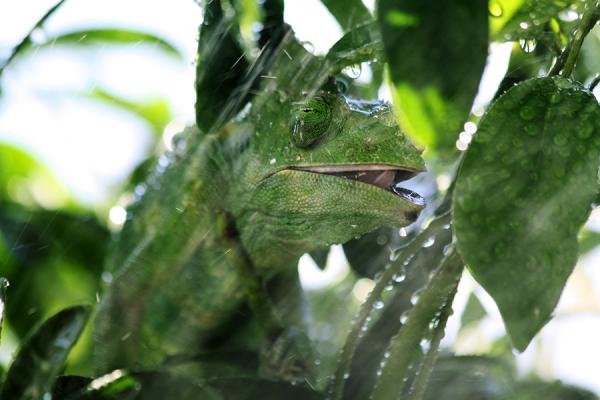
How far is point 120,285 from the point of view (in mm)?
1240

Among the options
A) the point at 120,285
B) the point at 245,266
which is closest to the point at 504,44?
the point at 245,266

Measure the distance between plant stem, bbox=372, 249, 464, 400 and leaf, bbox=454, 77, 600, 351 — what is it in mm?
101

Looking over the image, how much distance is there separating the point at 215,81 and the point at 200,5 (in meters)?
0.08

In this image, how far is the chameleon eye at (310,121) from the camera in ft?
2.62

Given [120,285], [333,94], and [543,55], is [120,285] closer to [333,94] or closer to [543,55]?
[333,94]

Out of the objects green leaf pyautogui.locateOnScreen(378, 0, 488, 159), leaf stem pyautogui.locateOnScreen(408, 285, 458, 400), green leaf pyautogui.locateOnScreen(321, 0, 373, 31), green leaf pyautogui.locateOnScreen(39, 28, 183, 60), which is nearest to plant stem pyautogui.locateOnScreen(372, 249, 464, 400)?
leaf stem pyautogui.locateOnScreen(408, 285, 458, 400)

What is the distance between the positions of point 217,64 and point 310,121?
15cm

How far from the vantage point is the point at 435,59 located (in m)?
0.48

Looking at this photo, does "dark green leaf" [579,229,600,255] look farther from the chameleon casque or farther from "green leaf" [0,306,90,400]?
"green leaf" [0,306,90,400]

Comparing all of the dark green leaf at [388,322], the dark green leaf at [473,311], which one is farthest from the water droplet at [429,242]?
the dark green leaf at [473,311]

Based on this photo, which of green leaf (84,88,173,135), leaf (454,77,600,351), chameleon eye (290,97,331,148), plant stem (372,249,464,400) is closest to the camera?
leaf (454,77,600,351)

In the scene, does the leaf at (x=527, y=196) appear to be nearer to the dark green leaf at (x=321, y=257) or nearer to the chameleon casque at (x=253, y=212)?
the chameleon casque at (x=253, y=212)

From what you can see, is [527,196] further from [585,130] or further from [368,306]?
[368,306]

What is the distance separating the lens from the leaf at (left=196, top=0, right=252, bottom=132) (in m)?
0.72
